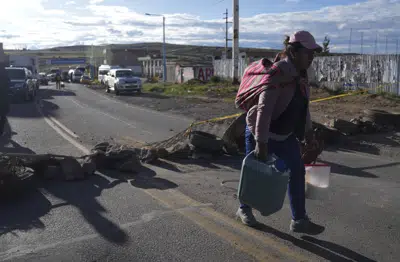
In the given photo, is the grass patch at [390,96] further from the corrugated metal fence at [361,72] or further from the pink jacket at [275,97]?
the pink jacket at [275,97]

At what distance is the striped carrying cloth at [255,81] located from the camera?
13.3 feet

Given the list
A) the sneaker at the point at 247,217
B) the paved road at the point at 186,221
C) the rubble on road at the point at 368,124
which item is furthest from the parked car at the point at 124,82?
the sneaker at the point at 247,217

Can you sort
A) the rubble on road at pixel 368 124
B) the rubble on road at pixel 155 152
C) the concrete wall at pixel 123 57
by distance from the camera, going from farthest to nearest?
the concrete wall at pixel 123 57 → the rubble on road at pixel 368 124 → the rubble on road at pixel 155 152

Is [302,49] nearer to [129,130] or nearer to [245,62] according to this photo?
[129,130]

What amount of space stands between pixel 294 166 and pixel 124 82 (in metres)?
30.3

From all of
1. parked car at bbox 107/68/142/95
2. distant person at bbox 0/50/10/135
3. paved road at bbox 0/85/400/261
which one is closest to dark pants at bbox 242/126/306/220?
paved road at bbox 0/85/400/261

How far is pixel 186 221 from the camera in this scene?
4898mm

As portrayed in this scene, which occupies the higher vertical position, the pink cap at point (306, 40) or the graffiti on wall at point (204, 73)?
the pink cap at point (306, 40)

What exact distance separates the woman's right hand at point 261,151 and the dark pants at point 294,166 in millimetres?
222

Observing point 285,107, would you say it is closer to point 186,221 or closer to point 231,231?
point 231,231

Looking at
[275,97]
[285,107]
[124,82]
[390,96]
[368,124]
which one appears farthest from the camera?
[124,82]

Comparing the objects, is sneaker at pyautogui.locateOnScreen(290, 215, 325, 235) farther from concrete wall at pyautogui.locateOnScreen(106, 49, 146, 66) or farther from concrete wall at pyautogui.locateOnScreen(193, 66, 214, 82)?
concrete wall at pyautogui.locateOnScreen(106, 49, 146, 66)

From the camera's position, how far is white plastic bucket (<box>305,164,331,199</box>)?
4.57 m

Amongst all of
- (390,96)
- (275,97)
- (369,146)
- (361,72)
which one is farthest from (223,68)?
(275,97)
